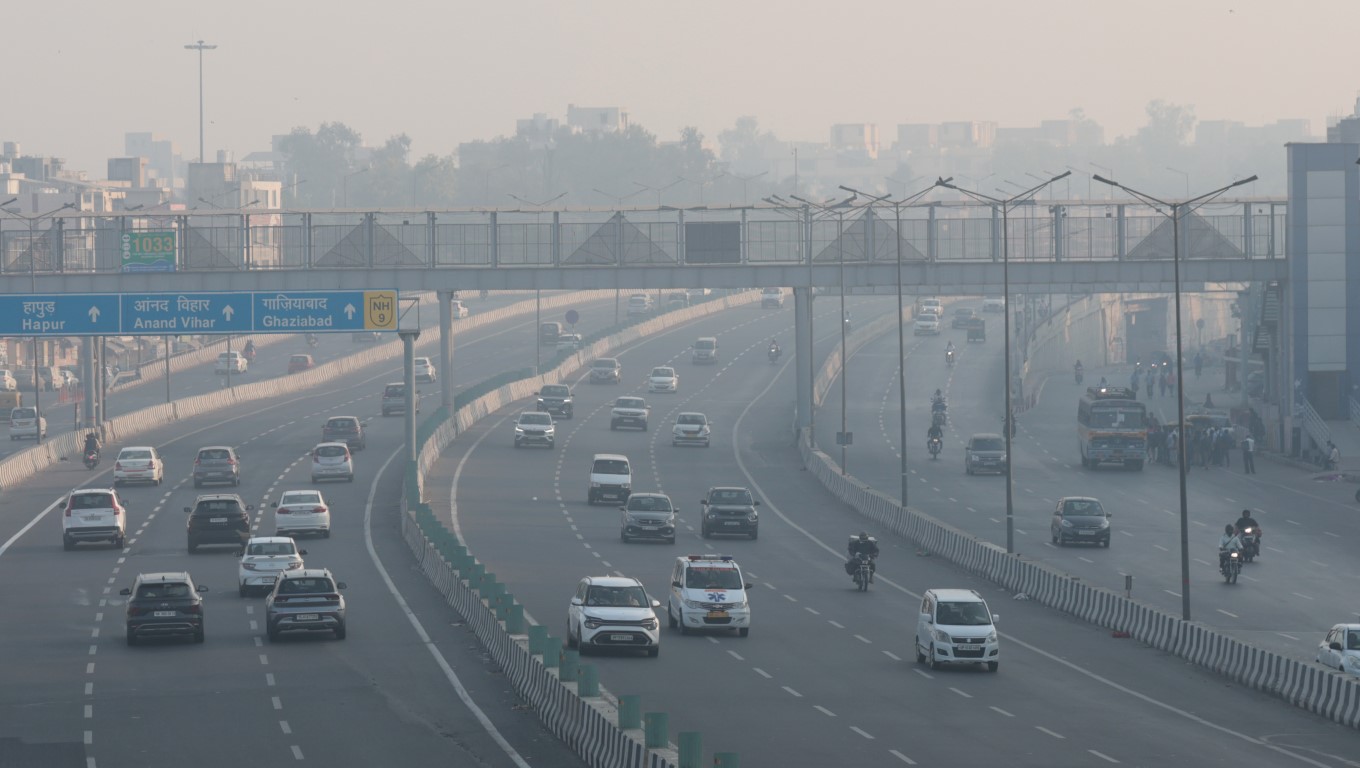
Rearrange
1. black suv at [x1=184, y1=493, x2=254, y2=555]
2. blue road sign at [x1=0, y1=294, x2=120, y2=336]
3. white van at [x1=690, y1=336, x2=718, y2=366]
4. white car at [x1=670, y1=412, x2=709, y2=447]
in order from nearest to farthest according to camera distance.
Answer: black suv at [x1=184, y1=493, x2=254, y2=555] → blue road sign at [x1=0, y1=294, x2=120, y2=336] → white car at [x1=670, y1=412, x2=709, y2=447] → white van at [x1=690, y1=336, x2=718, y2=366]

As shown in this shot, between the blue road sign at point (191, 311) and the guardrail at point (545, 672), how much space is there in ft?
45.9

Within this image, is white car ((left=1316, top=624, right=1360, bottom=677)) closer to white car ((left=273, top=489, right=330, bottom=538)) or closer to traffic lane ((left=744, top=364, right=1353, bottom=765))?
traffic lane ((left=744, top=364, right=1353, bottom=765))

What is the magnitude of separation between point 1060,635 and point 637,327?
101 metres

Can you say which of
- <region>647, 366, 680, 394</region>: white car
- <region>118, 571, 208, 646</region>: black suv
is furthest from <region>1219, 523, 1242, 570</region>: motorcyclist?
<region>647, 366, 680, 394</region>: white car

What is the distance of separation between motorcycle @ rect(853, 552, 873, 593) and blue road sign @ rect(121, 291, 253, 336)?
110 ft

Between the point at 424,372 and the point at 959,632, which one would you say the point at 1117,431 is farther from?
the point at 424,372

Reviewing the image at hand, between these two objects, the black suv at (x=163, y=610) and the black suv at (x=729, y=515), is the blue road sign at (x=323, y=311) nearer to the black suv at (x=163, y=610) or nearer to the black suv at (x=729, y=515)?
the black suv at (x=729, y=515)

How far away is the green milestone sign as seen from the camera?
8650cm

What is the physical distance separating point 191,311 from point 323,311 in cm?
513

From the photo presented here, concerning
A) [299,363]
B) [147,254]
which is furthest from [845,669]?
[299,363]

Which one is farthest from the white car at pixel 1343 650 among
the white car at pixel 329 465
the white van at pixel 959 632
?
the white car at pixel 329 465

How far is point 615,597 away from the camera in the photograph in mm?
37031

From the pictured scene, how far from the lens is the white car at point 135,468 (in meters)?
72.3

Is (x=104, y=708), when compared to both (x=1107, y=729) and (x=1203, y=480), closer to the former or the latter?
(x=1107, y=729)
